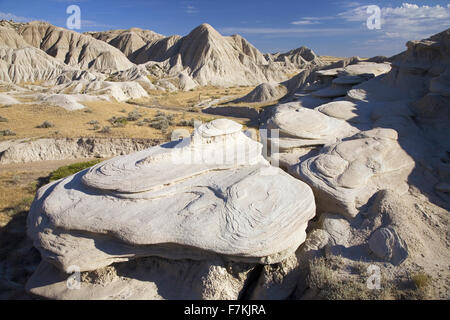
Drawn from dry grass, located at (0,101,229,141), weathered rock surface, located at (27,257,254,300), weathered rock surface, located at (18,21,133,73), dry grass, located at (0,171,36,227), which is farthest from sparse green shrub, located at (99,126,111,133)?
weathered rock surface, located at (18,21,133,73)

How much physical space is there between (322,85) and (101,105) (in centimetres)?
1464

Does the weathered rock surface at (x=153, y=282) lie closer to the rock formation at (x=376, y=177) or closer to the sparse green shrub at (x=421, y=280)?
the rock formation at (x=376, y=177)

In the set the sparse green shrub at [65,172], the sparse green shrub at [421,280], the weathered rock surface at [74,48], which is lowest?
the sparse green shrub at [65,172]

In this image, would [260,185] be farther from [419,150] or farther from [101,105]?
[101,105]

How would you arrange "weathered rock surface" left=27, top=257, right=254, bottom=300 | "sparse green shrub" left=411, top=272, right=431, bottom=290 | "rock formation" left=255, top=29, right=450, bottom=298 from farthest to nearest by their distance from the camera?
"rock formation" left=255, top=29, right=450, bottom=298 < "weathered rock surface" left=27, top=257, right=254, bottom=300 < "sparse green shrub" left=411, top=272, right=431, bottom=290

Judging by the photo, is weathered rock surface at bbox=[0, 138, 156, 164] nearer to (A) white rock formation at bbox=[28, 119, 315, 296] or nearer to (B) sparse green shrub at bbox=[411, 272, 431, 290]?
(A) white rock formation at bbox=[28, 119, 315, 296]

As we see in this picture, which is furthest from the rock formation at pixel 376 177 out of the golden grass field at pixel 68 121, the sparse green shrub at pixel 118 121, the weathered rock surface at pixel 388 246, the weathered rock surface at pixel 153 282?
the sparse green shrub at pixel 118 121

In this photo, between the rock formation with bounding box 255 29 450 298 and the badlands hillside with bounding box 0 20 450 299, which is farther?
the rock formation with bounding box 255 29 450 298

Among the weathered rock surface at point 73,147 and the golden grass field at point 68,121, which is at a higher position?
the golden grass field at point 68,121

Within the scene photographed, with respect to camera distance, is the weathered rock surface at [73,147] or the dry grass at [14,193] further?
the weathered rock surface at [73,147]

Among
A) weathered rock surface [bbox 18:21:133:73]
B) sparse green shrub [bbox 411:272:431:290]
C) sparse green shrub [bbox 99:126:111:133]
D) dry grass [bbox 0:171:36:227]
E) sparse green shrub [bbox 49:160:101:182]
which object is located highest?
weathered rock surface [bbox 18:21:133:73]

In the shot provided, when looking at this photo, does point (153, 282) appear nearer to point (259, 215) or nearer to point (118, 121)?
point (259, 215)

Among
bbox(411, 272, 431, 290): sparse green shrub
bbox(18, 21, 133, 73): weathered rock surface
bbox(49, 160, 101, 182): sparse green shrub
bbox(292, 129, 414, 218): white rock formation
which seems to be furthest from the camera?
bbox(18, 21, 133, 73): weathered rock surface

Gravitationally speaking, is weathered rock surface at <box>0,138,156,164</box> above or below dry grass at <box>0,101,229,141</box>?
below
